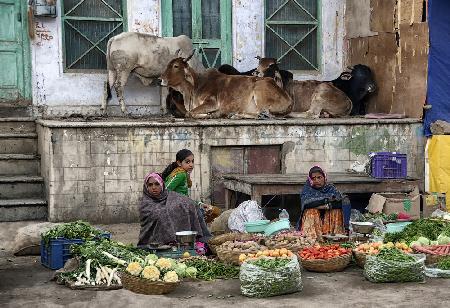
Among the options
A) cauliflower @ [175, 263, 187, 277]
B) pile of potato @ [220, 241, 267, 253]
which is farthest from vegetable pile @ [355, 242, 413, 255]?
cauliflower @ [175, 263, 187, 277]

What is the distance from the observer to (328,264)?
830 cm

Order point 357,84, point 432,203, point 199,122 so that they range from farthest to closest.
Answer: point 357,84, point 199,122, point 432,203

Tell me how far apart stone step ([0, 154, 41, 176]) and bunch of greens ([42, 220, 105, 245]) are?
388 centimetres

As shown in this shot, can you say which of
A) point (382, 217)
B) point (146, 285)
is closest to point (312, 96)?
point (382, 217)

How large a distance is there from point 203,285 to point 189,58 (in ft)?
20.9

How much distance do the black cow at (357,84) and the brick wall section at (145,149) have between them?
1.42m

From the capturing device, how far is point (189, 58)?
13.5m

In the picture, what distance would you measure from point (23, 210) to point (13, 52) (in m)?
3.22

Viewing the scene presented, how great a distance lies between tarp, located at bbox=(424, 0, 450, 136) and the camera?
43.1 ft

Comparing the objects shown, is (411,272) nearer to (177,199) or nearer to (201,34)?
(177,199)

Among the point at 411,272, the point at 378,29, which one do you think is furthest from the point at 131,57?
the point at 411,272

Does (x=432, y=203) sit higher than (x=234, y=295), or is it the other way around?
(x=432, y=203)

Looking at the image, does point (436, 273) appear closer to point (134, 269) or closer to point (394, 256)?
point (394, 256)

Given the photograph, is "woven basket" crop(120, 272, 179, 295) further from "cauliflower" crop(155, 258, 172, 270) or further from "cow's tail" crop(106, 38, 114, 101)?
"cow's tail" crop(106, 38, 114, 101)
